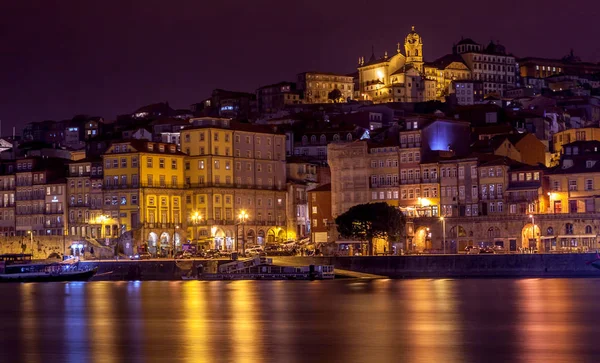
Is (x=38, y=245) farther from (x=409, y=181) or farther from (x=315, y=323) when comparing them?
(x=315, y=323)

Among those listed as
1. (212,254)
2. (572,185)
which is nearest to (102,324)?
(212,254)

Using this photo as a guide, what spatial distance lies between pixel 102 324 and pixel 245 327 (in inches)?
311

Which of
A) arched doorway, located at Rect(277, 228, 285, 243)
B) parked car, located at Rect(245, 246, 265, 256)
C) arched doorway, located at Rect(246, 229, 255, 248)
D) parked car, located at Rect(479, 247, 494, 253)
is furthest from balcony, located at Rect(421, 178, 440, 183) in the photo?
arched doorway, located at Rect(246, 229, 255, 248)

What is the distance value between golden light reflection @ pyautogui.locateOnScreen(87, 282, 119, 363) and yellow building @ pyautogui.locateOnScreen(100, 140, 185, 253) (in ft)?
71.6

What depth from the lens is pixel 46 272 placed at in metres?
99.2

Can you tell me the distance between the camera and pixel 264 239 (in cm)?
11450

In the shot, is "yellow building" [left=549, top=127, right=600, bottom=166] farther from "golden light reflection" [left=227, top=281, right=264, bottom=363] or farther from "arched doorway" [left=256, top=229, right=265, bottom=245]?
"golden light reflection" [left=227, top=281, right=264, bottom=363]

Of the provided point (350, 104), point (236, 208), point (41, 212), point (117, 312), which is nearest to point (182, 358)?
point (117, 312)

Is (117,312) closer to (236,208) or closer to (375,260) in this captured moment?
(375,260)

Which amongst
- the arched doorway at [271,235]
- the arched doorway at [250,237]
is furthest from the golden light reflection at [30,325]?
the arched doorway at [271,235]

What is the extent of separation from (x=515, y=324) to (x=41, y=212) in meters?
80.3

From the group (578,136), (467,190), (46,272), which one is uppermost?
(578,136)

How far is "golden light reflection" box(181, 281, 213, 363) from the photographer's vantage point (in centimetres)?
4133

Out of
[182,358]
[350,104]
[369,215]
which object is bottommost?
[182,358]
